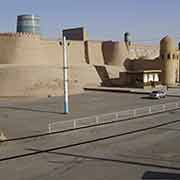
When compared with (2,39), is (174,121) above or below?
below

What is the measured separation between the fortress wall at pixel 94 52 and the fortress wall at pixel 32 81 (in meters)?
16.4

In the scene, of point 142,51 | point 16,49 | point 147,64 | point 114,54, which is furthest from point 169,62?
point 16,49

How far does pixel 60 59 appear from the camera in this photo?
62.1 m

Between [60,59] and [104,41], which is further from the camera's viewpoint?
[104,41]

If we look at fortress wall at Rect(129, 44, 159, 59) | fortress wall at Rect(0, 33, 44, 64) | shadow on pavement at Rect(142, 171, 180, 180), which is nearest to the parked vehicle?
fortress wall at Rect(0, 33, 44, 64)

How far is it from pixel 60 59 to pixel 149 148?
46.7m

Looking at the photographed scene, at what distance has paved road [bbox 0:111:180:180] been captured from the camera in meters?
12.7

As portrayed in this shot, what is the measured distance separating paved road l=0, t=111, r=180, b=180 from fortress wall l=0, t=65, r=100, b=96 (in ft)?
80.8

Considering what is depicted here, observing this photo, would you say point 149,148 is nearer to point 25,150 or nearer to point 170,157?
point 170,157

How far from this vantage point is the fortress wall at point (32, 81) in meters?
44.4

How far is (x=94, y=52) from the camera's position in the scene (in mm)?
69500

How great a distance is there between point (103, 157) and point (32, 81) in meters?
32.4

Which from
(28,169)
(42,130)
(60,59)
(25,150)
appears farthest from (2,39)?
(28,169)

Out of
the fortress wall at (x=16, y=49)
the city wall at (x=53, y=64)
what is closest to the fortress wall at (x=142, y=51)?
the city wall at (x=53, y=64)
